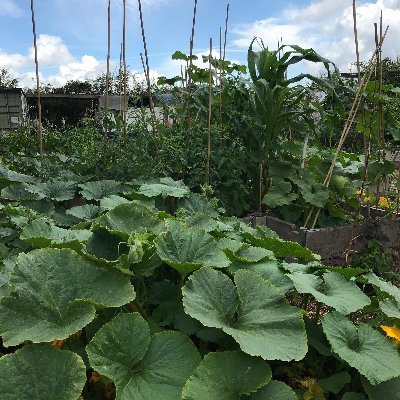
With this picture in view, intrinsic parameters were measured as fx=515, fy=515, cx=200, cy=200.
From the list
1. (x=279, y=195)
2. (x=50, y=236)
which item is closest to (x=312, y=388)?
(x=50, y=236)

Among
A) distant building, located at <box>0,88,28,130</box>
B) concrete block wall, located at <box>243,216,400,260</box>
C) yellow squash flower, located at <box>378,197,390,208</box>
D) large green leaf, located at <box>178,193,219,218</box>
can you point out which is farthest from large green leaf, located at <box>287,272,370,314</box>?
distant building, located at <box>0,88,28,130</box>

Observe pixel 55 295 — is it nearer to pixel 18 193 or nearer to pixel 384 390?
pixel 384 390

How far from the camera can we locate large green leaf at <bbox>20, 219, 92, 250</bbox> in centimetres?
147

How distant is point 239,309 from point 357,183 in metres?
2.75

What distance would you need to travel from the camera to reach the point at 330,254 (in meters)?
3.39

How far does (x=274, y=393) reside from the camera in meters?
1.21

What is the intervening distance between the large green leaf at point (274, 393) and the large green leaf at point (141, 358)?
160mm

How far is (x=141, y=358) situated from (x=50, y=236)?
2.26ft

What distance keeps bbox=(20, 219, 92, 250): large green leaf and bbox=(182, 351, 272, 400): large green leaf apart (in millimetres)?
531

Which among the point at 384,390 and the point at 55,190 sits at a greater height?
the point at 55,190

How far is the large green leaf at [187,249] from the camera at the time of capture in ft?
4.67

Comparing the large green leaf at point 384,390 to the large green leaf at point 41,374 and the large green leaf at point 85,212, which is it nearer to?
the large green leaf at point 41,374

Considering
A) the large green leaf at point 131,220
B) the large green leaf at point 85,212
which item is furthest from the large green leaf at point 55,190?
the large green leaf at point 131,220

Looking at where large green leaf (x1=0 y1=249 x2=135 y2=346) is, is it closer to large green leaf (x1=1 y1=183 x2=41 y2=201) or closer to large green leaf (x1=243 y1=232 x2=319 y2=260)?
large green leaf (x1=243 y1=232 x2=319 y2=260)
